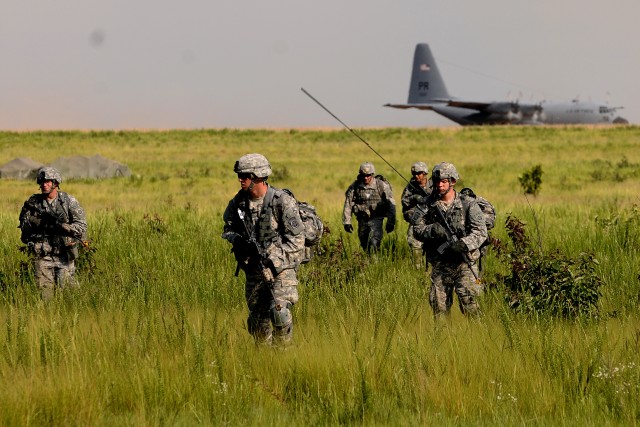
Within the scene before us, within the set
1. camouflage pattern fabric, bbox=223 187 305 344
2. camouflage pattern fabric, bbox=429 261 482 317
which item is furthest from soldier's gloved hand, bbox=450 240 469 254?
camouflage pattern fabric, bbox=223 187 305 344

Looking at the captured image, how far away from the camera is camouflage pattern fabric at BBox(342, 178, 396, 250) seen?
1417cm

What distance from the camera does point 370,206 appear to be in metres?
14.2

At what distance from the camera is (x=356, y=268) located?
12078 millimetres

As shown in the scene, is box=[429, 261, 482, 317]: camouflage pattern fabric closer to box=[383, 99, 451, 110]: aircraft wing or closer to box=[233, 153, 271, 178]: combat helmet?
box=[233, 153, 271, 178]: combat helmet

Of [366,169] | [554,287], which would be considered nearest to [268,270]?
[554,287]

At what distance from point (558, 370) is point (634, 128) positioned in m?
65.2

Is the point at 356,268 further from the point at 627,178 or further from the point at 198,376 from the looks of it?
the point at 627,178

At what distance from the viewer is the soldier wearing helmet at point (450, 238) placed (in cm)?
901

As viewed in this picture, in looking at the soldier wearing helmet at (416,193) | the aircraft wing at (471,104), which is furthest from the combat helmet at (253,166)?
the aircraft wing at (471,104)

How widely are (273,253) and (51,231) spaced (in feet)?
12.9

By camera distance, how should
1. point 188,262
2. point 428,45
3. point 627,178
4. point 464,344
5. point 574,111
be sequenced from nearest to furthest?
point 464,344, point 188,262, point 627,178, point 574,111, point 428,45

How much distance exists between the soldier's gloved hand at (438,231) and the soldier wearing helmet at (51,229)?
3.97m

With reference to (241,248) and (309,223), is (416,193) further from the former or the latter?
(241,248)

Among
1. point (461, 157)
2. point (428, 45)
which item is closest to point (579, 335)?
point (461, 157)
